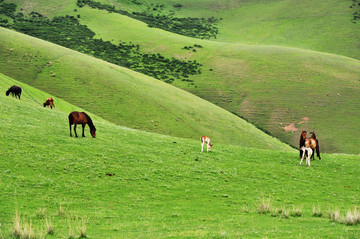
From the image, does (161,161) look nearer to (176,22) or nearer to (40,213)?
(40,213)

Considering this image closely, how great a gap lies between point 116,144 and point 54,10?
144m

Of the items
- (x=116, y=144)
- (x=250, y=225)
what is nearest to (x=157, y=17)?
(x=116, y=144)

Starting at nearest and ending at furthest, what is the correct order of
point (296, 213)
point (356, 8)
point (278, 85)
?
point (296, 213) < point (278, 85) < point (356, 8)

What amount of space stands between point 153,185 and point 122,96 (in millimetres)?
43154

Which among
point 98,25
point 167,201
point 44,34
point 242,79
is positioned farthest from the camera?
point 98,25

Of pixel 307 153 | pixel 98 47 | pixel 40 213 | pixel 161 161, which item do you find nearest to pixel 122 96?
pixel 161 161

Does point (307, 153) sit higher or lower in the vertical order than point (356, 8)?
lower

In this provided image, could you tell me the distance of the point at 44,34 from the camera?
12756 cm

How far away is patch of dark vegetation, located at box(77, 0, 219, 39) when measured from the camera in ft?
549

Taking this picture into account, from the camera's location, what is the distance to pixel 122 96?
6262cm

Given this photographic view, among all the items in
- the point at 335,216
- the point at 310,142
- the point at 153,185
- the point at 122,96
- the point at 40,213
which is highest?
the point at 122,96

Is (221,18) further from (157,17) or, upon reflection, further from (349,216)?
(349,216)

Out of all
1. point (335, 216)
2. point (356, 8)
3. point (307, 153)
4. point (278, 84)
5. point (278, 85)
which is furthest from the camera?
point (356, 8)

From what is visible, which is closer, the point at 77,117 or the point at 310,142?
the point at 77,117
